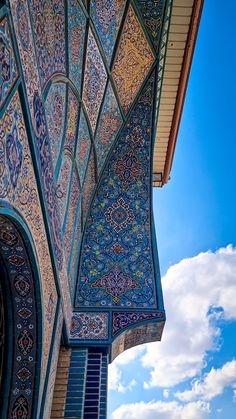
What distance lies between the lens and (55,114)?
8.43ft

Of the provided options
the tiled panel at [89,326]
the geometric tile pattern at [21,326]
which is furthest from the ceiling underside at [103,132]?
the geometric tile pattern at [21,326]

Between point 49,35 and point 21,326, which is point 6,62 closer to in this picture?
point 49,35

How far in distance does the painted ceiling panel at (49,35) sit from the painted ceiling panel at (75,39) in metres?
0.14

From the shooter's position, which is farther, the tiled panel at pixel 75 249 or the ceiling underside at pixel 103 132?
the tiled panel at pixel 75 249

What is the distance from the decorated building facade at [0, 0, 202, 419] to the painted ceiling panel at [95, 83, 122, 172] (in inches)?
0.9

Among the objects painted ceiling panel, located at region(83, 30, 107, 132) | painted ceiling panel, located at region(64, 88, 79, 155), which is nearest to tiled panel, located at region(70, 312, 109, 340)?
painted ceiling panel, located at region(64, 88, 79, 155)

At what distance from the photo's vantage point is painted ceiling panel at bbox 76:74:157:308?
354cm

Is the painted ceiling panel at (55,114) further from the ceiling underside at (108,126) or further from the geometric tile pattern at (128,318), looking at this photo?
the geometric tile pattern at (128,318)

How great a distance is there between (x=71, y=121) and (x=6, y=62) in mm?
1525

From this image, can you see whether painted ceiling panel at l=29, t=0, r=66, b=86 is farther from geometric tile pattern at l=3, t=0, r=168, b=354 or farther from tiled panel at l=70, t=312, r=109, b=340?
tiled panel at l=70, t=312, r=109, b=340

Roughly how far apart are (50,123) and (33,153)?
0.57 meters

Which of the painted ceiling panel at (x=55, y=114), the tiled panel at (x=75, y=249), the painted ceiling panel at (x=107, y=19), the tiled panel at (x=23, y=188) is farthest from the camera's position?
the tiled panel at (x=75, y=249)

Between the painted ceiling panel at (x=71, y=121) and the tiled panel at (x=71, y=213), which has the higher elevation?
the painted ceiling panel at (x=71, y=121)

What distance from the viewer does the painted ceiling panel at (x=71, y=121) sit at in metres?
2.94
